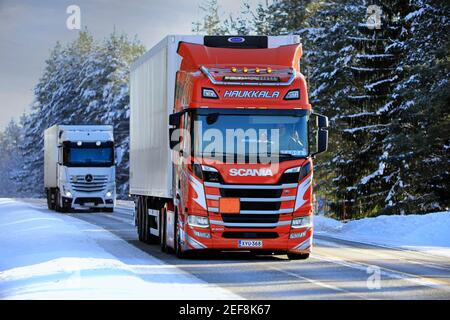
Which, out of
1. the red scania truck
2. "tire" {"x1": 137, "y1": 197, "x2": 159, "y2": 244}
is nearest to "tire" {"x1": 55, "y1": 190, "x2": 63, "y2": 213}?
"tire" {"x1": 137, "y1": 197, "x2": 159, "y2": 244}

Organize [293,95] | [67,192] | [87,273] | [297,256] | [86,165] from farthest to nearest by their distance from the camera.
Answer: [67,192] < [86,165] < [297,256] < [293,95] < [87,273]

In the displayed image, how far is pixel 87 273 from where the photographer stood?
1582 cm

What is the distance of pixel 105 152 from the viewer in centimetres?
4662

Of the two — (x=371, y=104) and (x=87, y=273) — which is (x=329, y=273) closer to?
(x=87, y=273)

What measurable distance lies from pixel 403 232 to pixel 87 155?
2067cm

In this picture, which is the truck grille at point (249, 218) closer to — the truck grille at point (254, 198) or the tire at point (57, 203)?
the truck grille at point (254, 198)

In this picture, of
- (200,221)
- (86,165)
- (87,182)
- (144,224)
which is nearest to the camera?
(200,221)

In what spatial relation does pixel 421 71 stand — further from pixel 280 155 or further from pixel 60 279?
pixel 60 279

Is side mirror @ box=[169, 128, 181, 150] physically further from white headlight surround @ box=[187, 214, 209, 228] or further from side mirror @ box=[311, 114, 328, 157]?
side mirror @ box=[311, 114, 328, 157]

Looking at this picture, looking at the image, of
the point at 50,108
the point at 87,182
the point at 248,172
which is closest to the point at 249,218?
the point at 248,172

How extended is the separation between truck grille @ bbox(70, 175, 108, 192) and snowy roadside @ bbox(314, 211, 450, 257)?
1569 centimetres

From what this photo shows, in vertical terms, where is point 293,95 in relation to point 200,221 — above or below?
above

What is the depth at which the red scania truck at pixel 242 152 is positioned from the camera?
62.1ft
